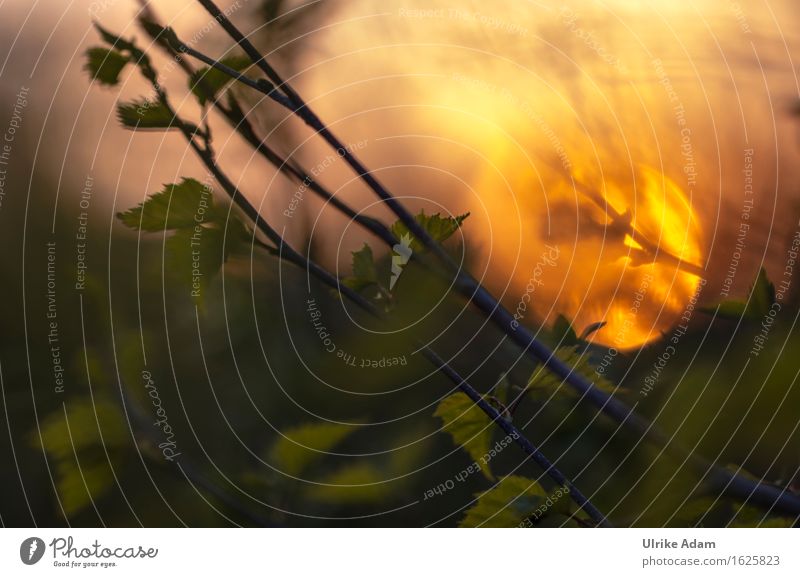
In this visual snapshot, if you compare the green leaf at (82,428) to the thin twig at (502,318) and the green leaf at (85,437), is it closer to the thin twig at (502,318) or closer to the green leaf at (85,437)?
the green leaf at (85,437)

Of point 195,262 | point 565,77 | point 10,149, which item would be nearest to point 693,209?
point 565,77

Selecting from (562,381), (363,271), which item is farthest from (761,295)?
(363,271)

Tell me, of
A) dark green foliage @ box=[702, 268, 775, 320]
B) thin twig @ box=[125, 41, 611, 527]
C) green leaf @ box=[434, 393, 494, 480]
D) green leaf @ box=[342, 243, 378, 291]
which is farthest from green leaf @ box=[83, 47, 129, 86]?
dark green foliage @ box=[702, 268, 775, 320]

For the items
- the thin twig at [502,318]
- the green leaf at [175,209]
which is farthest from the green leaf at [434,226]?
the green leaf at [175,209]

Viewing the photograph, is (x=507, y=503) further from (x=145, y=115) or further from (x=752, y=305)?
(x=145, y=115)

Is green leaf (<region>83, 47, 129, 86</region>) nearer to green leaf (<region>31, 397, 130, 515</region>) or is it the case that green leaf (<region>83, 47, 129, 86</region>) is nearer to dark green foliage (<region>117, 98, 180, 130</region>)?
dark green foliage (<region>117, 98, 180, 130</region>)
